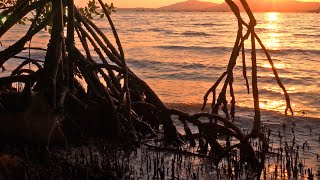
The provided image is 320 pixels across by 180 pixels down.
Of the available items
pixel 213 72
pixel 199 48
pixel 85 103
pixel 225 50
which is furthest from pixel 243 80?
pixel 199 48

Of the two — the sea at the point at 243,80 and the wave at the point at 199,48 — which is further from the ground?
the sea at the point at 243,80

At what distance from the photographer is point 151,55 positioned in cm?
2433

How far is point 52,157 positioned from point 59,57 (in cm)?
104

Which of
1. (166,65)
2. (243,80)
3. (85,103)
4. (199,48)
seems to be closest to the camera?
(85,103)

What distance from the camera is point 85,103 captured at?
579 centimetres

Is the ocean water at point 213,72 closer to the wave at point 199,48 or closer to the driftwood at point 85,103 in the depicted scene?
the wave at point 199,48

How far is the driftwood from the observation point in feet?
16.5

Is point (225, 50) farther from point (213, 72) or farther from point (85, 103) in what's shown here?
point (85, 103)

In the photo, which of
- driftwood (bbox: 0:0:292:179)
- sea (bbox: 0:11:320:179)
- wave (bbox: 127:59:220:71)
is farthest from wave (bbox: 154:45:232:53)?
driftwood (bbox: 0:0:292:179)

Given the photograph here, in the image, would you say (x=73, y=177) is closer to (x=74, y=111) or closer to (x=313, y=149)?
(x=74, y=111)

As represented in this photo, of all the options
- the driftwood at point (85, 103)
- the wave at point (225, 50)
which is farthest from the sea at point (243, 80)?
the driftwood at point (85, 103)

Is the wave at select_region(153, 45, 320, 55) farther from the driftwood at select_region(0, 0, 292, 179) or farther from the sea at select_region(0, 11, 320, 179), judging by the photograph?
the driftwood at select_region(0, 0, 292, 179)

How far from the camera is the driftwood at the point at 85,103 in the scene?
504 cm

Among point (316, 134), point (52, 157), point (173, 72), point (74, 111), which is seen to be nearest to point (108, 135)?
point (74, 111)
